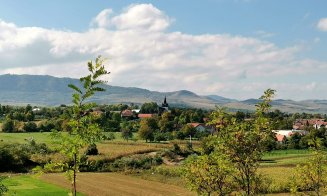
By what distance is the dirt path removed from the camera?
60406mm

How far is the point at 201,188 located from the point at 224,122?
6.63 m

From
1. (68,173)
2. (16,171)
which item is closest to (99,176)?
(16,171)

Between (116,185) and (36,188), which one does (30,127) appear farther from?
(36,188)

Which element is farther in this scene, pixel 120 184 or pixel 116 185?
pixel 120 184

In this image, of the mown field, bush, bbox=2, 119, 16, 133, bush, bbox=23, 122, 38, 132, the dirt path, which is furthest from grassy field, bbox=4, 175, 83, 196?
bush, bbox=23, 122, 38, 132

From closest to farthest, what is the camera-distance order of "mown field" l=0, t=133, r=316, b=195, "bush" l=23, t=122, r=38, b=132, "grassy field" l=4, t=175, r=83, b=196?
"grassy field" l=4, t=175, r=83, b=196 → "mown field" l=0, t=133, r=316, b=195 → "bush" l=23, t=122, r=38, b=132

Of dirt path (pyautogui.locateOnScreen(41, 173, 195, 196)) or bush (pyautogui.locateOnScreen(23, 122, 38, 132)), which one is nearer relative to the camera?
dirt path (pyautogui.locateOnScreen(41, 173, 195, 196))

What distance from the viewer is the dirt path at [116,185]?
198 feet

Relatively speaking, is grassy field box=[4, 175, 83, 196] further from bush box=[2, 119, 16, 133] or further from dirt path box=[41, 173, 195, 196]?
bush box=[2, 119, 16, 133]

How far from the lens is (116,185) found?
221ft

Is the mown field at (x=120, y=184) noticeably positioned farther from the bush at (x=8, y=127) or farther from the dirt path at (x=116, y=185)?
the bush at (x=8, y=127)

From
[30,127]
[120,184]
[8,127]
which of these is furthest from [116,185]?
[30,127]

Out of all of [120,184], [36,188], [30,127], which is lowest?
[120,184]

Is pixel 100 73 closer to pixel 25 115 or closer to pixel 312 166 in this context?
pixel 312 166
